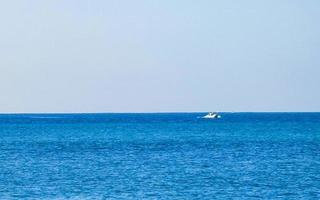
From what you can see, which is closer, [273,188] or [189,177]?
[273,188]

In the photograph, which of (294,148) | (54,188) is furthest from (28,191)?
(294,148)

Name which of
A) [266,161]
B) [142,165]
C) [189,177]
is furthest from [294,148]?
[189,177]

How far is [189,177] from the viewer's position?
6000cm

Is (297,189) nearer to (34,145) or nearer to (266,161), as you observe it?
(266,161)

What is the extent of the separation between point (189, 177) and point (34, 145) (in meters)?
49.8

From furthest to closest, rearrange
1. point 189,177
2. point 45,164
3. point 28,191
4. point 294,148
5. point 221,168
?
point 294,148 < point 45,164 < point 221,168 < point 189,177 < point 28,191

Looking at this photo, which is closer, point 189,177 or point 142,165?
point 189,177

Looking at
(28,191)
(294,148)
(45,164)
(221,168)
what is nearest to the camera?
(28,191)

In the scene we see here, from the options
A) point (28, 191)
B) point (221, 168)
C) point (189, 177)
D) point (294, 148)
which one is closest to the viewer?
point (28, 191)

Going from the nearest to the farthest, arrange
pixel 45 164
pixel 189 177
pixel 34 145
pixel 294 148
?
pixel 189 177, pixel 45 164, pixel 294 148, pixel 34 145

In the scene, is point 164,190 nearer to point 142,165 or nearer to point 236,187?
point 236,187

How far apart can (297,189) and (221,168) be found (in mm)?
14964

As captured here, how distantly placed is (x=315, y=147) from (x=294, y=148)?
3.80 m

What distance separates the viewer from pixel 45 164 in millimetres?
73125
